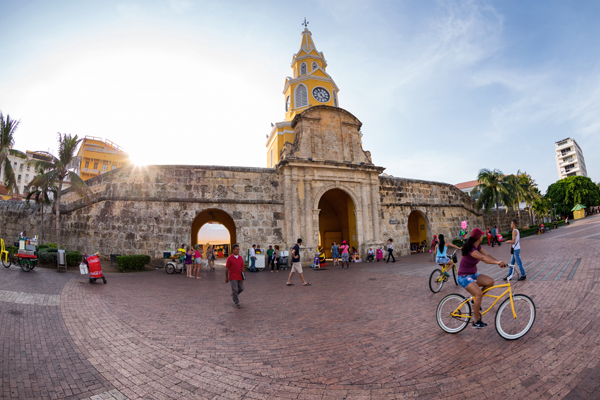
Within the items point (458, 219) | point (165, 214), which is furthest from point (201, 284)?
point (458, 219)

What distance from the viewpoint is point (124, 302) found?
7730 millimetres

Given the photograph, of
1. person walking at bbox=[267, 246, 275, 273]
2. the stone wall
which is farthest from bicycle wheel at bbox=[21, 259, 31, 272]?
the stone wall

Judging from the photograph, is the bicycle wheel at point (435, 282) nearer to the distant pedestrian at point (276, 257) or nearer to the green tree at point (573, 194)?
the distant pedestrian at point (276, 257)

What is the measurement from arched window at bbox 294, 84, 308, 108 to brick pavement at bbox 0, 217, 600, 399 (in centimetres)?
2319

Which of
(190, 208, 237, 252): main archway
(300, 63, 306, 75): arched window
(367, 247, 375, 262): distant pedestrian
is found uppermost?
(300, 63, 306, 75): arched window

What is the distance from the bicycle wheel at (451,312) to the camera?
4945 millimetres

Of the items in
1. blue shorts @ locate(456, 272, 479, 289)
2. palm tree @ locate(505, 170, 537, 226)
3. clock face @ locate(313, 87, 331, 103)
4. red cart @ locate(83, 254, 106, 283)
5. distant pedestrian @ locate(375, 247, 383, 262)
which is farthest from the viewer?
palm tree @ locate(505, 170, 537, 226)

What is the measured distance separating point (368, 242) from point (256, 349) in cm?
1594

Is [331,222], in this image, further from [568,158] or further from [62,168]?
[568,158]

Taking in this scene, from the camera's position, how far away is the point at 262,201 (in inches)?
714

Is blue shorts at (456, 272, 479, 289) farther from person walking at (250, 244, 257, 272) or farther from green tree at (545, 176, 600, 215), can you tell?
green tree at (545, 176, 600, 215)

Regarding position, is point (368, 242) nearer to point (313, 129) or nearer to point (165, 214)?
point (313, 129)

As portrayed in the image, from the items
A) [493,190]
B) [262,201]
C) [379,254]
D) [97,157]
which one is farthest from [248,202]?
[97,157]

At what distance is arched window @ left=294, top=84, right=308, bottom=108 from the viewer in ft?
90.9
